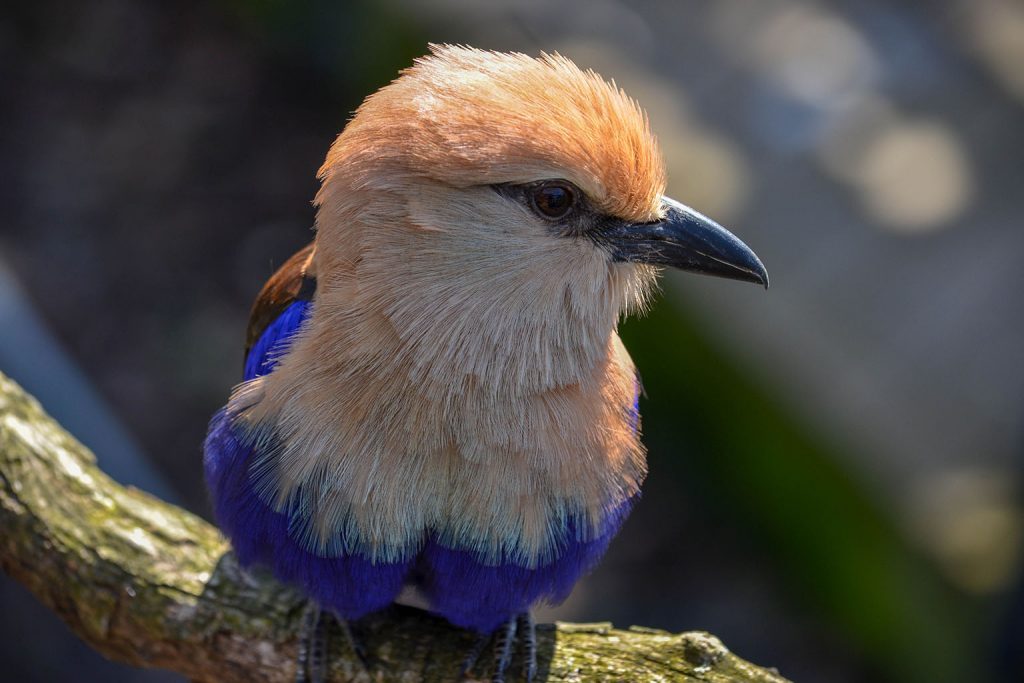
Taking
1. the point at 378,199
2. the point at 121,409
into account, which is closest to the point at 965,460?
the point at 378,199

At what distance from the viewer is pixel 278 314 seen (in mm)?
3414

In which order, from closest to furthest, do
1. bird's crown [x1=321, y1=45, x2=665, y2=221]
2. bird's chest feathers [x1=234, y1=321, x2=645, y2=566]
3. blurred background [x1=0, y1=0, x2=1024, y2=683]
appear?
bird's crown [x1=321, y1=45, x2=665, y2=221] → bird's chest feathers [x1=234, y1=321, x2=645, y2=566] → blurred background [x1=0, y1=0, x2=1024, y2=683]

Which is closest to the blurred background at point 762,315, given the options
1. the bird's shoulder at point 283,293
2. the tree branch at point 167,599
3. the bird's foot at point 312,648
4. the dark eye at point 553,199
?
the tree branch at point 167,599

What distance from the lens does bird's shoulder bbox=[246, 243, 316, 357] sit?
329 centimetres

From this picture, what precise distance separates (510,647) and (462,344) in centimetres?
95

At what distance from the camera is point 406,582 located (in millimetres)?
3176

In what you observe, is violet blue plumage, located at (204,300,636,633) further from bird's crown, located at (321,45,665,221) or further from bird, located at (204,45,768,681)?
bird's crown, located at (321,45,665,221)

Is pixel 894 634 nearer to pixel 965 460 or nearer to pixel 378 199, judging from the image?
pixel 965 460

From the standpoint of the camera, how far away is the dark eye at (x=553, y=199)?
9.37 ft

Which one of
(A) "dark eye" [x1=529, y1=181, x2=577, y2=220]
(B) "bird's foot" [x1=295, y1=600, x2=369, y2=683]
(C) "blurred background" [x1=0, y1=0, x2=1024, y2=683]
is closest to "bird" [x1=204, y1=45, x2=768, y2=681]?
(A) "dark eye" [x1=529, y1=181, x2=577, y2=220]

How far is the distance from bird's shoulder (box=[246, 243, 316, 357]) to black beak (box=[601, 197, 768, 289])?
0.92 m

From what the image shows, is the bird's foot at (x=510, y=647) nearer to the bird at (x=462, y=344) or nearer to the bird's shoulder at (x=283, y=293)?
the bird at (x=462, y=344)

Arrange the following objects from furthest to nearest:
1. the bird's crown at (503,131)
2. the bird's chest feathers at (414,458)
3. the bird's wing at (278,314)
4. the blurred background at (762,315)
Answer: the blurred background at (762,315) < the bird's wing at (278,314) < the bird's chest feathers at (414,458) < the bird's crown at (503,131)

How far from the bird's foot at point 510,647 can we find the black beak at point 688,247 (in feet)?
3.67
